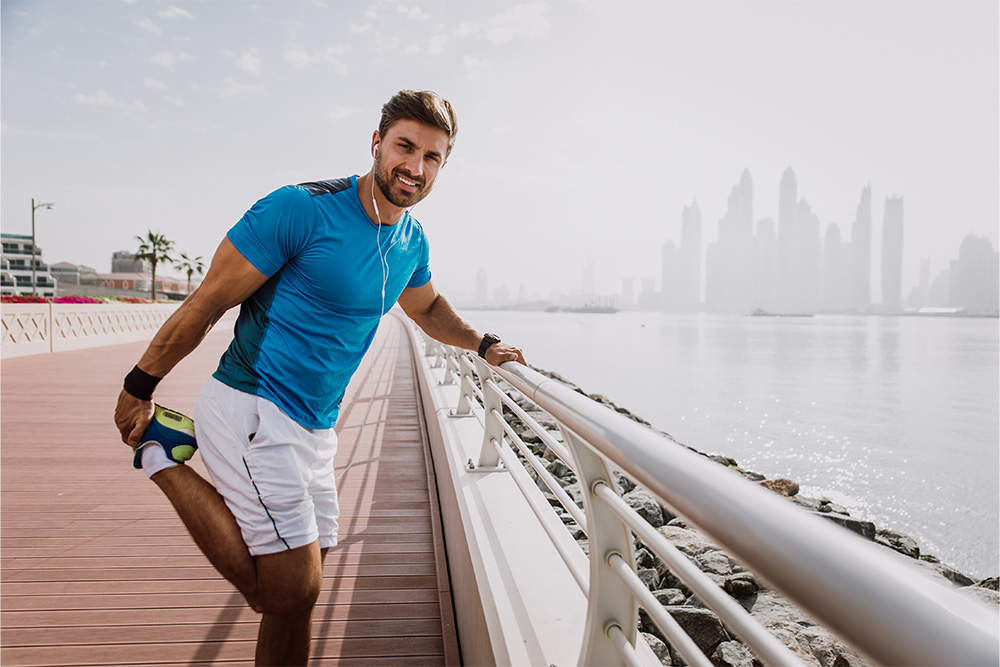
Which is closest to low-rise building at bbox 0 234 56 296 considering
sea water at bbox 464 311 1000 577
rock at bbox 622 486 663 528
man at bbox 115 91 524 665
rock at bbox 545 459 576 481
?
sea water at bbox 464 311 1000 577

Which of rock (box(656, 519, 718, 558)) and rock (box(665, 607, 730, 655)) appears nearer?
rock (box(665, 607, 730, 655))

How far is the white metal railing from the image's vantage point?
449 millimetres

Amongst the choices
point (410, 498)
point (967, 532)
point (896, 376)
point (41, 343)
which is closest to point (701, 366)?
point (896, 376)

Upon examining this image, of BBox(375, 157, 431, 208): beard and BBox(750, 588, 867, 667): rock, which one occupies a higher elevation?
BBox(375, 157, 431, 208): beard

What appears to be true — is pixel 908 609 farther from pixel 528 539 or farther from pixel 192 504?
pixel 528 539

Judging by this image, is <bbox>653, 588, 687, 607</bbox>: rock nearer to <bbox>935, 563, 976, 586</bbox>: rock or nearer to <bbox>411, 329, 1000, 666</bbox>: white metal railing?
<bbox>411, 329, 1000, 666</bbox>: white metal railing

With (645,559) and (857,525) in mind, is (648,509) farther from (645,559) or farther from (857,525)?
(857,525)

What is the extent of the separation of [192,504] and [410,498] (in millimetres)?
2497

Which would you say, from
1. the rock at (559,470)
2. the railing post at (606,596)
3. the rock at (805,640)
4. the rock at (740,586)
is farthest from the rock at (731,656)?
the rock at (559,470)

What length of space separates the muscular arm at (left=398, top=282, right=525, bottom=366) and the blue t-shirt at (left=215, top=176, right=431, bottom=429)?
2.06 ft

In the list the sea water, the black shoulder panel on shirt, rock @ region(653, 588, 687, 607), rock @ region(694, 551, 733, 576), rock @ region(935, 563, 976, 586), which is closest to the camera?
the black shoulder panel on shirt

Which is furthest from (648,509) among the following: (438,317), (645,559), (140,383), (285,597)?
(140,383)

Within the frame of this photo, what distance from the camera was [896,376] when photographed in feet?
112

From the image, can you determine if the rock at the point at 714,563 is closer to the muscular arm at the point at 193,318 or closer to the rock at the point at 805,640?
the rock at the point at 805,640
